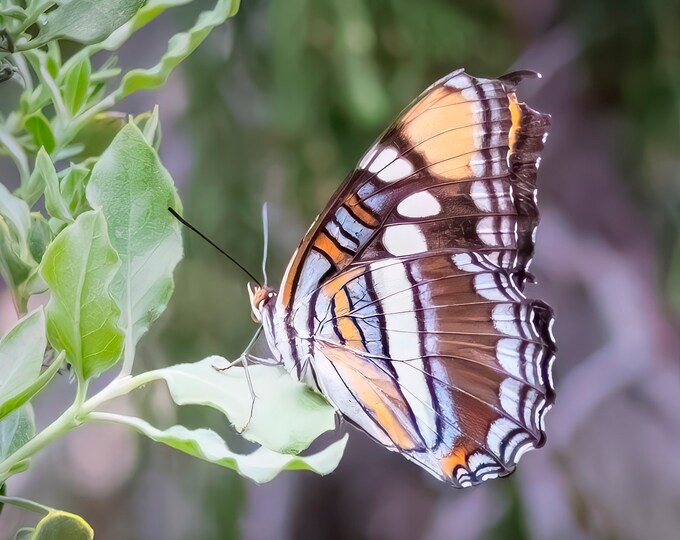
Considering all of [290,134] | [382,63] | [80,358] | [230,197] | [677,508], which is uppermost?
[80,358]

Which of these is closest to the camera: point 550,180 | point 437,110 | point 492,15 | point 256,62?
point 437,110

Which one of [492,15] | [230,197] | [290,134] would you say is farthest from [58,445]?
[492,15]

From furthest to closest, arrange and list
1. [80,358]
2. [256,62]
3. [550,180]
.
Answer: [550,180] < [256,62] < [80,358]

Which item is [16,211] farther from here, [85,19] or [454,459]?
[454,459]

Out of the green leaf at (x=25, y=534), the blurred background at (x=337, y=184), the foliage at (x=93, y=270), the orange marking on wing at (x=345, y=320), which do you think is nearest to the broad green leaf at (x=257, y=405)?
the foliage at (x=93, y=270)

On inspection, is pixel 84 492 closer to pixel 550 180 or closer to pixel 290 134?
pixel 290 134

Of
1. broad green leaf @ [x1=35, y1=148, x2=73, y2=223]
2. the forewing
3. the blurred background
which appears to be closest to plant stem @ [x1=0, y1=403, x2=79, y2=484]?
broad green leaf @ [x1=35, y1=148, x2=73, y2=223]

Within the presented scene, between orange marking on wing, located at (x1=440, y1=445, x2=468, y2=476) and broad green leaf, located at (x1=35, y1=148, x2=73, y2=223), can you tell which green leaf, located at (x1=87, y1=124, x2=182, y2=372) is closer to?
broad green leaf, located at (x1=35, y1=148, x2=73, y2=223)
